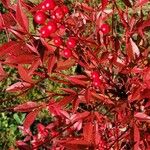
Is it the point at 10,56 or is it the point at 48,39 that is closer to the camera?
the point at 10,56

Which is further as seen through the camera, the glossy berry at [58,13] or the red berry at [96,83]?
the red berry at [96,83]

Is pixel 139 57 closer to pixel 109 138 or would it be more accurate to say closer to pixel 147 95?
pixel 147 95

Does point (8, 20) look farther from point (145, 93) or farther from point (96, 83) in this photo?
point (145, 93)

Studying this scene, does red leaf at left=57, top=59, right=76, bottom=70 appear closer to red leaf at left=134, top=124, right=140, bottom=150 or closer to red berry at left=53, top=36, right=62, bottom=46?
red berry at left=53, top=36, right=62, bottom=46

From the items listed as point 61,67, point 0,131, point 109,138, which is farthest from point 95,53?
point 0,131

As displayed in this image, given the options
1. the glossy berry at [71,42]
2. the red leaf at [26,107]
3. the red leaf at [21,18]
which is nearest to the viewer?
the red leaf at [21,18]

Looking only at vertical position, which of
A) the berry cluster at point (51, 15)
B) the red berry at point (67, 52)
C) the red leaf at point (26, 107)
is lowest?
the red leaf at point (26, 107)

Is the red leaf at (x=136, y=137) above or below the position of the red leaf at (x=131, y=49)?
below

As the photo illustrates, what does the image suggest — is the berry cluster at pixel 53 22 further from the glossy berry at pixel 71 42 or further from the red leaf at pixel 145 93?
the red leaf at pixel 145 93

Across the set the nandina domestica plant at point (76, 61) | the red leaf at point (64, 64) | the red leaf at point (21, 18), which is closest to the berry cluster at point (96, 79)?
the nandina domestica plant at point (76, 61)

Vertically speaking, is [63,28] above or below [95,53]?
above

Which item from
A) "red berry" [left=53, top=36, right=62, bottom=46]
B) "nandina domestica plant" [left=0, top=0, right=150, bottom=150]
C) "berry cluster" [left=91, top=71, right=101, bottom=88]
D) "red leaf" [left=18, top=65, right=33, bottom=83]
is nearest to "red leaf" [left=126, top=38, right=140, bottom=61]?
"nandina domestica plant" [left=0, top=0, right=150, bottom=150]
